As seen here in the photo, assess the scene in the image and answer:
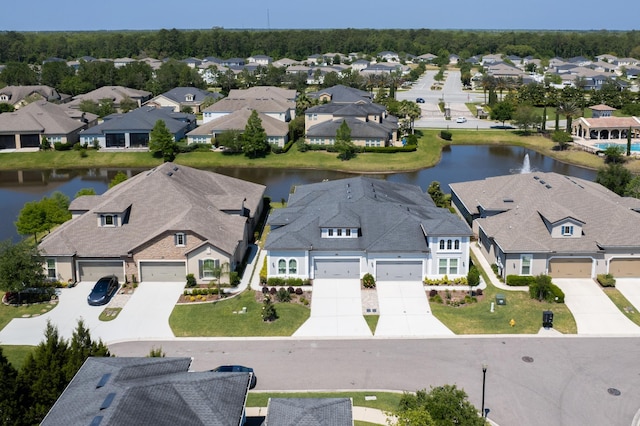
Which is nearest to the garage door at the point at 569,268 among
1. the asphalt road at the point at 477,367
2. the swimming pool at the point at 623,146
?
the asphalt road at the point at 477,367

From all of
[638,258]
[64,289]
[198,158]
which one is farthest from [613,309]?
[198,158]

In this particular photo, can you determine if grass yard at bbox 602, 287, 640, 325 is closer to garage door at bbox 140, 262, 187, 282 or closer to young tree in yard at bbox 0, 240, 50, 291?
garage door at bbox 140, 262, 187, 282

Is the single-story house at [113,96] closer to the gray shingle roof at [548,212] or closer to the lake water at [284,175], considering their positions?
the lake water at [284,175]

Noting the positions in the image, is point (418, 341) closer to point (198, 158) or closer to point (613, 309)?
point (613, 309)

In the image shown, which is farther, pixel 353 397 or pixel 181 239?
pixel 181 239

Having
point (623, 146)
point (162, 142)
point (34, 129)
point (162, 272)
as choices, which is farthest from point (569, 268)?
point (34, 129)

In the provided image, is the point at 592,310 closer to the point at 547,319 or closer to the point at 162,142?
the point at 547,319
